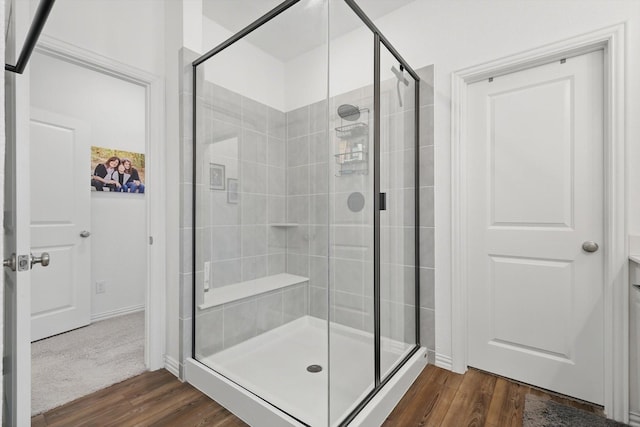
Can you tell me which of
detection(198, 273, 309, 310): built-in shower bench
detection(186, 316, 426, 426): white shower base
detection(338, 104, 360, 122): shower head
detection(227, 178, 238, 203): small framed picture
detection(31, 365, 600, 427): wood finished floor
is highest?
detection(338, 104, 360, 122): shower head

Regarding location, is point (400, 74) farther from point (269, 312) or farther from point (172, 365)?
point (172, 365)

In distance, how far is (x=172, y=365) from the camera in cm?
215

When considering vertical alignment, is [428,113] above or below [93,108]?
below

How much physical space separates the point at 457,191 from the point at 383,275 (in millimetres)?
820

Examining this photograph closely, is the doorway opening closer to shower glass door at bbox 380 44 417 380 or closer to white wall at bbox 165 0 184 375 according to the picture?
white wall at bbox 165 0 184 375

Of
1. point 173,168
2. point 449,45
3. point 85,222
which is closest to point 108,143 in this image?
point 85,222

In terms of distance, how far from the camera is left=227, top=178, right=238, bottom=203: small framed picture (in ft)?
6.64

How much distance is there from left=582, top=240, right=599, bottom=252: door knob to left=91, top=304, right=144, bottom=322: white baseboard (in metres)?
3.91

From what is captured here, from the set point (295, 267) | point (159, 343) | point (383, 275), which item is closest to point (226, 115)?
point (295, 267)

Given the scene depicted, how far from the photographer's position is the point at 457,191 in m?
2.17

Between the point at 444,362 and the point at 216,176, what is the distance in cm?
197

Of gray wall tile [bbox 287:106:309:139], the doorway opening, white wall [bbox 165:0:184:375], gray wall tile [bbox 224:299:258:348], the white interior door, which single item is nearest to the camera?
gray wall tile [bbox 287:106:309:139]

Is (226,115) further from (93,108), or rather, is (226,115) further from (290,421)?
(93,108)

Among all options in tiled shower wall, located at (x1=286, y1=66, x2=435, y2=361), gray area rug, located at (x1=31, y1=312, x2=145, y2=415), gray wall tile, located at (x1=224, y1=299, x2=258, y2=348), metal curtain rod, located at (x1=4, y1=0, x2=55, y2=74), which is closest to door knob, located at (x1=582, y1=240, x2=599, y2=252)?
tiled shower wall, located at (x1=286, y1=66, x2=435, y2=361)
